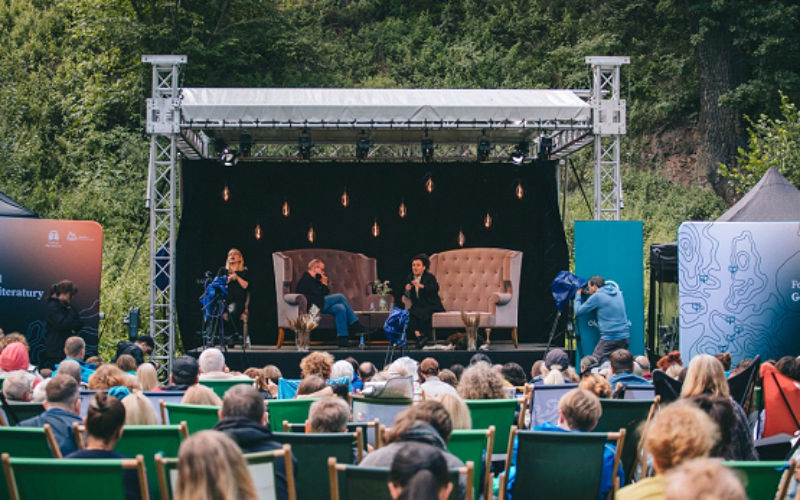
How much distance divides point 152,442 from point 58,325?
17.0 ft

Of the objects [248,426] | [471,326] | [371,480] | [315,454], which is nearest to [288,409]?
[315,454]

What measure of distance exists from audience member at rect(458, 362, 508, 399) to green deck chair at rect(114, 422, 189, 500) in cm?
171

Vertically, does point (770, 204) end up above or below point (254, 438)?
above

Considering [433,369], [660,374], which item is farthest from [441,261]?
[660,374]

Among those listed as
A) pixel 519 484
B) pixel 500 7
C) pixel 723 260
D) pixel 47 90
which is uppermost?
pixel 500 7

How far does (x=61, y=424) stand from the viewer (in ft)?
13.7

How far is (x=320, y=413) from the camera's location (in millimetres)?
4000

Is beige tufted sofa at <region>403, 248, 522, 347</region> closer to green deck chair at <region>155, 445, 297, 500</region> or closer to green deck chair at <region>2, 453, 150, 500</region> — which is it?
green deck chair at <region>155, 445, 297, 500</region>

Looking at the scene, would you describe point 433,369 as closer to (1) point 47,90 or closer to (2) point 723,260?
(2) point 723,260

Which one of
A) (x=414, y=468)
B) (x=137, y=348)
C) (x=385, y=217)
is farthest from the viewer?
(x=385, y=217)

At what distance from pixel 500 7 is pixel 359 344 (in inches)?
550

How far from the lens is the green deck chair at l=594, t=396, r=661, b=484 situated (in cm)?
458

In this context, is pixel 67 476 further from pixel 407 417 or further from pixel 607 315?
pixel 607 315

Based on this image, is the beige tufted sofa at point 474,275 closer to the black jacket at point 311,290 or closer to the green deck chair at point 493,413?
the black jacket at point 311,290
